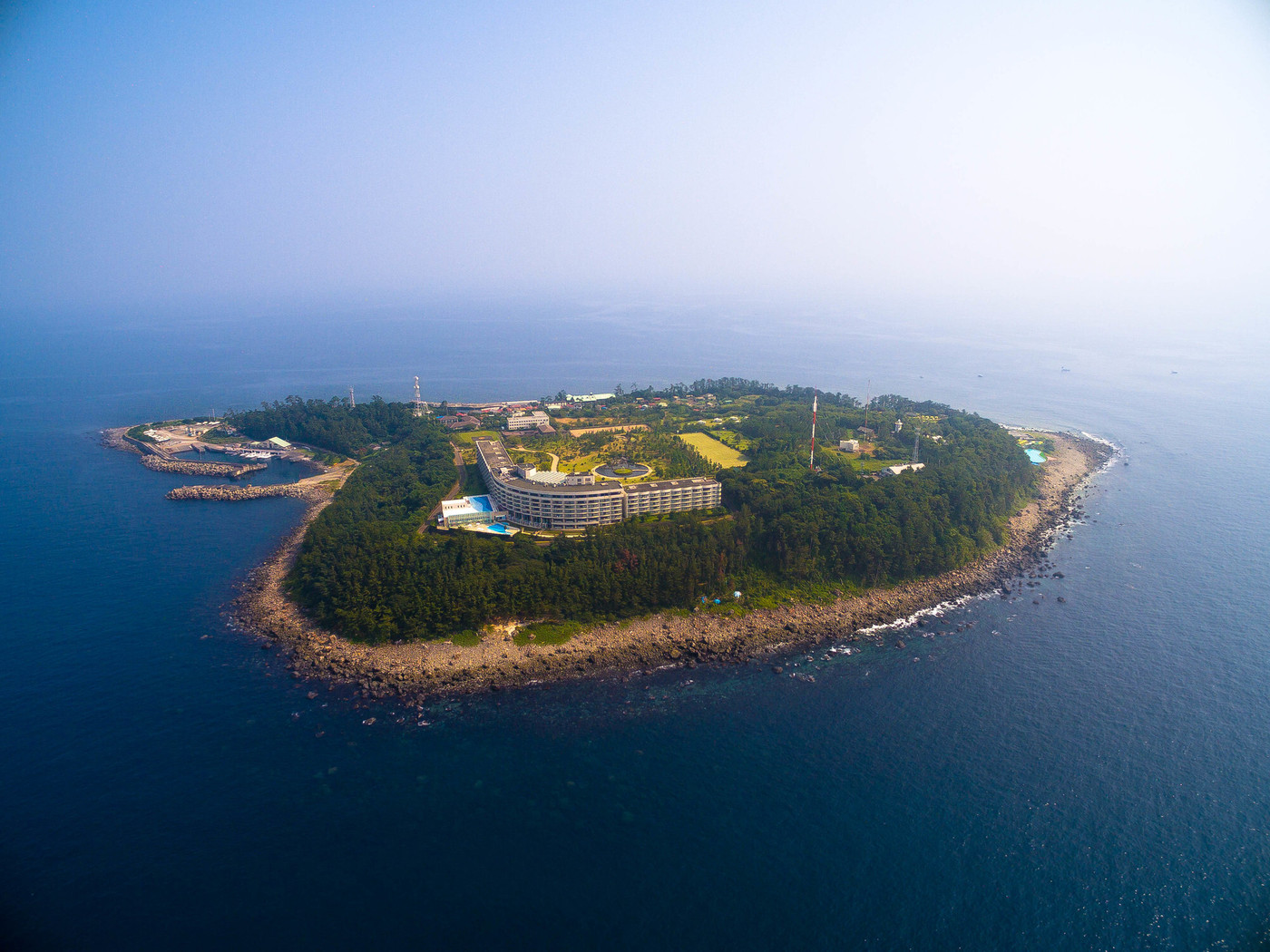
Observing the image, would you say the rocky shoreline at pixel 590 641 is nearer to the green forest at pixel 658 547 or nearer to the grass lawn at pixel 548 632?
the grass lawn at pixel 548 632

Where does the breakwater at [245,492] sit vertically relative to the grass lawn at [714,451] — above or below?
below

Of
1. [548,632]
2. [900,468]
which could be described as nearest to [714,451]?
[900,468]

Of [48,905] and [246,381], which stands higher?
[246,381]

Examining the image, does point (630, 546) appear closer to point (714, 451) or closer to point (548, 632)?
point (548, 632)

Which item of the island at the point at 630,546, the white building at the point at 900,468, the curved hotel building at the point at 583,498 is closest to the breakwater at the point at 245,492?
the island at the point at 630,546

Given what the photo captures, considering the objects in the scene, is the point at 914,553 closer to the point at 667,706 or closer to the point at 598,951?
the point at 667,706

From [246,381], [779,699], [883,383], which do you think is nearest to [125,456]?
[246,381]

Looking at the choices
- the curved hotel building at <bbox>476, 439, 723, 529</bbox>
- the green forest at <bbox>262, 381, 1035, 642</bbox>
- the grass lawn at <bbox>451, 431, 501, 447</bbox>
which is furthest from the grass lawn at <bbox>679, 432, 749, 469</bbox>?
the grass lawn at <bbox>451, 431, 501, 447</bbox>
